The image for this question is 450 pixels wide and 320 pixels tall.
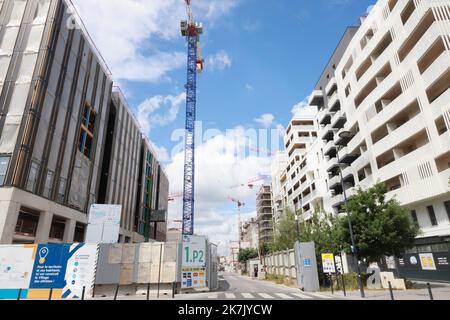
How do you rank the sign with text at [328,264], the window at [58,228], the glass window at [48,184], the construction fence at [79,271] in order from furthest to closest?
the window at [58,228], the glass window at [48,184], the sign with text at [328,264], the construction fence at [79,271]

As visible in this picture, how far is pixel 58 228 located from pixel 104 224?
→ 10.1 m

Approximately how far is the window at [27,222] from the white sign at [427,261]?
119 ft

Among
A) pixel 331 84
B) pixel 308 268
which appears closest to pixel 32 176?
pixel 308 268

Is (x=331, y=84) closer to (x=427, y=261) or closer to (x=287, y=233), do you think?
(x=287, y=233)

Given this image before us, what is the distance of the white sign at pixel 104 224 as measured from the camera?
24344mm

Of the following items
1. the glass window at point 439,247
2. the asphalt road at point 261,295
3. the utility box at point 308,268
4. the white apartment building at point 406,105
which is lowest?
the asphalt road at point 261,295

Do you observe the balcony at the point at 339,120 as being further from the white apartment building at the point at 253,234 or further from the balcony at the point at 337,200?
the white apartment building at the point at 253,234

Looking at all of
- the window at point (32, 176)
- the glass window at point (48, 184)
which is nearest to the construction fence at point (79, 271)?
the window at point (32, 176)

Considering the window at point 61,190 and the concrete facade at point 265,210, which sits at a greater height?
the concrete facade at point 265,210

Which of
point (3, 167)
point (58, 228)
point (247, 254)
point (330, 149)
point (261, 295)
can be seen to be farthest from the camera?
point (247, 254)

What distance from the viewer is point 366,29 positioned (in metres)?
35.6

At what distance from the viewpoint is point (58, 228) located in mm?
30969
